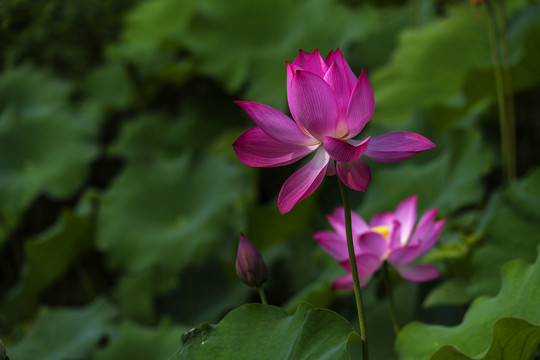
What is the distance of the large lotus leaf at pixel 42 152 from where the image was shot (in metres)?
1.88

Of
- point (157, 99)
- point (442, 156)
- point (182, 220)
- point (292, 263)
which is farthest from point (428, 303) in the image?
point (157, 99)

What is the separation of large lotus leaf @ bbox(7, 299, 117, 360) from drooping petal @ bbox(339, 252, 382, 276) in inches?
29.0

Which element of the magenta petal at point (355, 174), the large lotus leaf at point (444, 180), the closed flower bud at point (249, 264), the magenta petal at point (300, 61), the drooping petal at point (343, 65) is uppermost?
the magenta petal at point (300, 61)

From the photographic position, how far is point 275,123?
Result: 0.48 metres

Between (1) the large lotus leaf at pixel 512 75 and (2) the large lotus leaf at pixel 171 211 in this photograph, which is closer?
(1) the large lotus leaf at pixel 512 75

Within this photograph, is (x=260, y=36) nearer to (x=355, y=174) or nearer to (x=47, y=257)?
(x=47, y=257)

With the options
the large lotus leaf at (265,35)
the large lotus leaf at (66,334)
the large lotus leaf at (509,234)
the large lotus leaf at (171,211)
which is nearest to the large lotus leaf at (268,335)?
the large lotus leaf at (509,234)

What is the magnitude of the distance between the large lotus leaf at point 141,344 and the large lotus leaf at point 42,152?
79 centimetres

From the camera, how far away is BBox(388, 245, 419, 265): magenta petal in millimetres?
663

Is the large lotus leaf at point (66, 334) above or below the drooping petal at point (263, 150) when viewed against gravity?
below

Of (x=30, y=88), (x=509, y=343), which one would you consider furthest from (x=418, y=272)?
(x=30, y=88)

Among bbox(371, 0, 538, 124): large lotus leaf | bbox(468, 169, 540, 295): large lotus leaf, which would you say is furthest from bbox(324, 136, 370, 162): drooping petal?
bbox(371, 0, 538, 124): large lotus leaf

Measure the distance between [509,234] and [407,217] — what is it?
0.91 ft

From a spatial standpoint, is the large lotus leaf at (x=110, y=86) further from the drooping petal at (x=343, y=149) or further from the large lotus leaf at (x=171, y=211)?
the drooping petal at (x=343, y=149)
